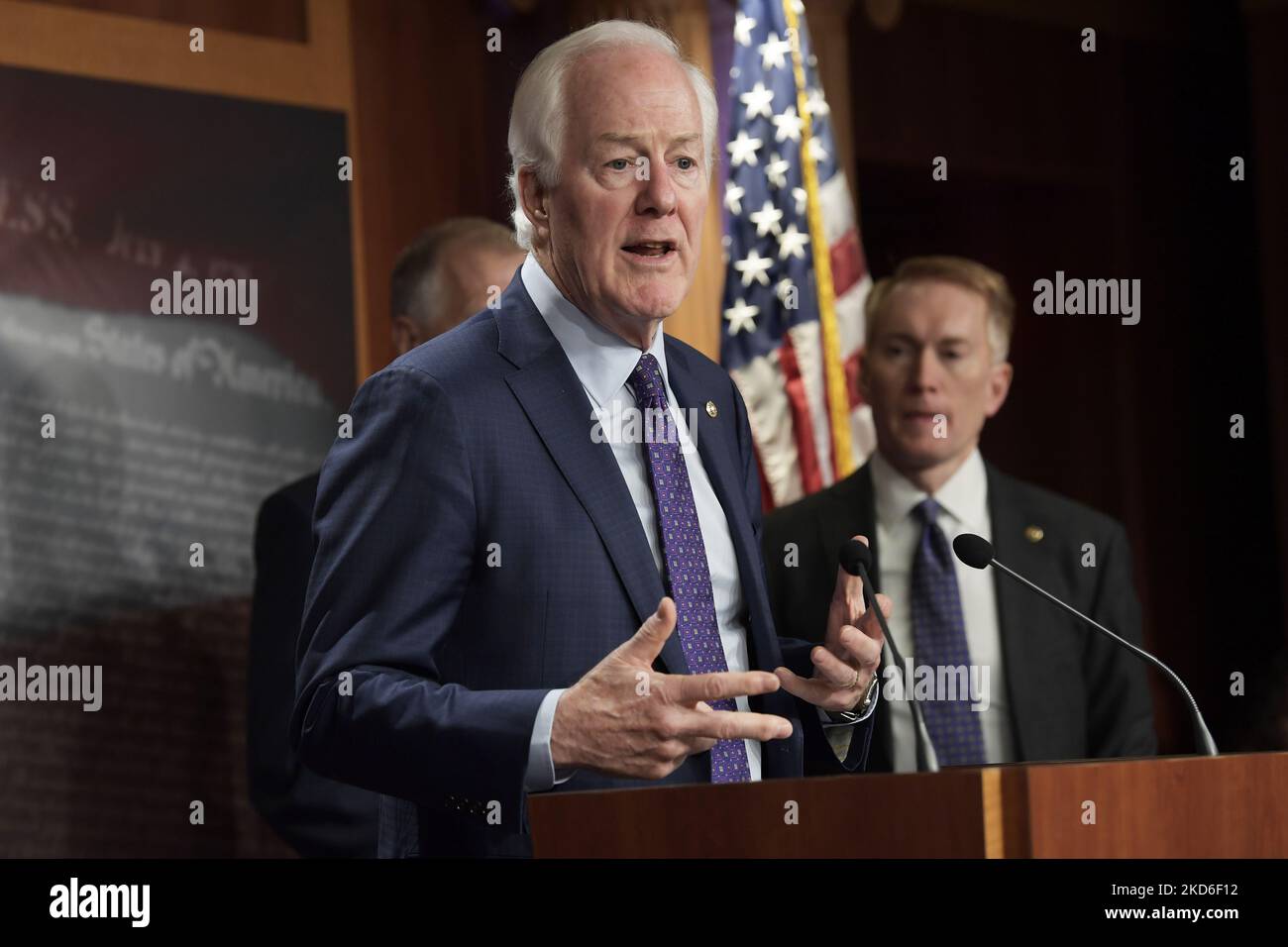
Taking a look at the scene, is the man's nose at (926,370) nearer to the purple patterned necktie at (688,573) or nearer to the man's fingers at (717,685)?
the purple patterned necktie at (688,573)

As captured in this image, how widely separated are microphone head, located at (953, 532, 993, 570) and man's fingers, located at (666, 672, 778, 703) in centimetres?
54

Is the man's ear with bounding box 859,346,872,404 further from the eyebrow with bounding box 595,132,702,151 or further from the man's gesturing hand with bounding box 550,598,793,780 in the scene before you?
the man's gesturing hand with bounding box 550,598,793,780

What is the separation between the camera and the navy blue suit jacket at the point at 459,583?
1.86 m

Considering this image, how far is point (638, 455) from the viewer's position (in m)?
2.18

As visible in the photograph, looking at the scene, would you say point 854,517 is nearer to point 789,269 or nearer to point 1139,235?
point 789,269

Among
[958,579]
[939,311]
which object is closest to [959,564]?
[958,579]

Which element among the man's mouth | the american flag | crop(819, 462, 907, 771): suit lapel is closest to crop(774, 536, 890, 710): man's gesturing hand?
the man's mouth

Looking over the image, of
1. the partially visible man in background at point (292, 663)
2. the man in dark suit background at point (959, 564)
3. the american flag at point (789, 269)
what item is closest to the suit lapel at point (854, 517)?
the man in dark suit background at point (959, 564)

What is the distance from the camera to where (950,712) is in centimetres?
367

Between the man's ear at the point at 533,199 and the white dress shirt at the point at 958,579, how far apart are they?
64.6 inches

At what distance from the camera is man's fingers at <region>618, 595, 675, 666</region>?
5.53 ft
